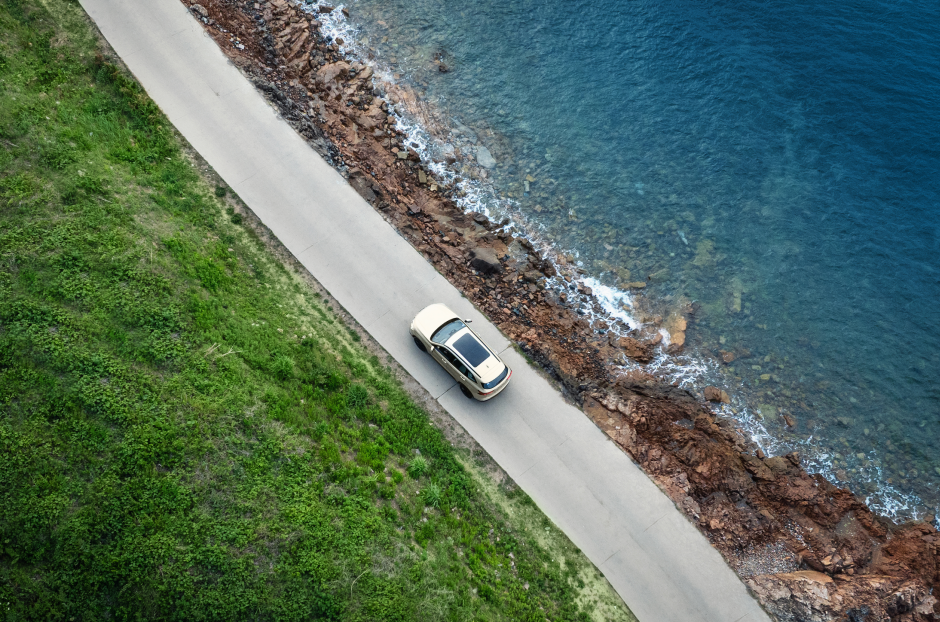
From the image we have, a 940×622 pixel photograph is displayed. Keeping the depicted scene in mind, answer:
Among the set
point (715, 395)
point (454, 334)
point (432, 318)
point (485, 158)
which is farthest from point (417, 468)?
point (485, 158)

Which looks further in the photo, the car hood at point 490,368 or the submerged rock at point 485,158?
the submerged rock at point 485,158

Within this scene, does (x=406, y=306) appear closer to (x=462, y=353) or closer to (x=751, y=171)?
(x=462, y=353)

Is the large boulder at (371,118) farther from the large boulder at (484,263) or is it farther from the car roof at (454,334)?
the car roof at (454,334)

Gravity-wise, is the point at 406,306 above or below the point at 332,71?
below

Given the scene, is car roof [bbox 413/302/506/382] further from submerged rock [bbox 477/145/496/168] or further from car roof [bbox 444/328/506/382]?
submerged rock [bbox 477/145/496/168]

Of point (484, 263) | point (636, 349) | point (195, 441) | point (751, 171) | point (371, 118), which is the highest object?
point (371, 118)

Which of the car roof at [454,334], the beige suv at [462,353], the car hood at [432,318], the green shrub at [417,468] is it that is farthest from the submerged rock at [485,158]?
the green shrub at [417,468]

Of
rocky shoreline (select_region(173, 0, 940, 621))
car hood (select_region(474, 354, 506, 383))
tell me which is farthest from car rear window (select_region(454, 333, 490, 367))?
rocky shoreline (select_region(173, 0, 940, 621))
